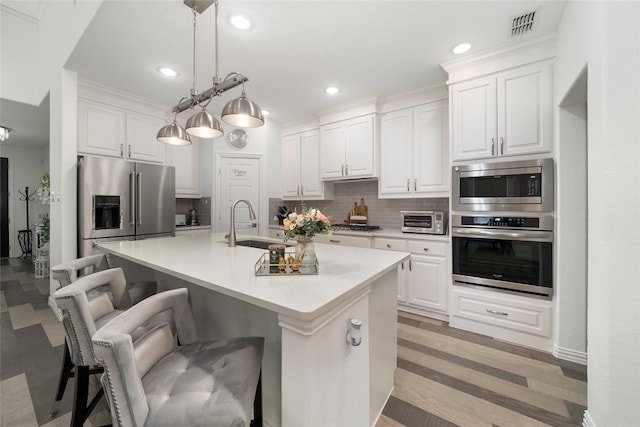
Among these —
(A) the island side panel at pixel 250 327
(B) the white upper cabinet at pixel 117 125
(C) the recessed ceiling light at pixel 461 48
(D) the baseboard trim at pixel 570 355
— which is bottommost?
(D) the baseboard trim at pixel 570 355

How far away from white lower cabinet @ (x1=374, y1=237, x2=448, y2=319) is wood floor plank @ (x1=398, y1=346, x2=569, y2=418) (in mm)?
763

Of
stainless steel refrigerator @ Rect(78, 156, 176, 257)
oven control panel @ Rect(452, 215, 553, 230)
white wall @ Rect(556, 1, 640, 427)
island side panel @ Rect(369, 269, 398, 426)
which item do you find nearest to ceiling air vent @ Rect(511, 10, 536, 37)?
white wall @ Rect(556, 1, 640, 427)

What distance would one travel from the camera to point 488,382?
1783mm

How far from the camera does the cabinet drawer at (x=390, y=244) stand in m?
2.97

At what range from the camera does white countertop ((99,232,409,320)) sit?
89 cm

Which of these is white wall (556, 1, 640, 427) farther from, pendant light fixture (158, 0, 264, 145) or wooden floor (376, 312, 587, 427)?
pendant light fixture (158, 0, 264, 145)

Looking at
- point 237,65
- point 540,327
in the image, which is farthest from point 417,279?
point 237,65

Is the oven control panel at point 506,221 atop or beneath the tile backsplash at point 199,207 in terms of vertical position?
beneath

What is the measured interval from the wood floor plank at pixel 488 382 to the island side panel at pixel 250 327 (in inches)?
46.7

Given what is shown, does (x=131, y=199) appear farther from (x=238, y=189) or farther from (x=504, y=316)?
(x=504, y=316)

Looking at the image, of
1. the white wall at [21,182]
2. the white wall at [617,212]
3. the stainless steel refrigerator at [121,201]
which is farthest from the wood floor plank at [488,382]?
the white wall at [21,182]

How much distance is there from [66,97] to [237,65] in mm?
1870

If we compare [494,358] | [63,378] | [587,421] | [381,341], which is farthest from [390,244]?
[63,378]

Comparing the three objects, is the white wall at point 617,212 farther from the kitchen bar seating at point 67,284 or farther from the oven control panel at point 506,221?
the kitchen bar seating at point 67,284
